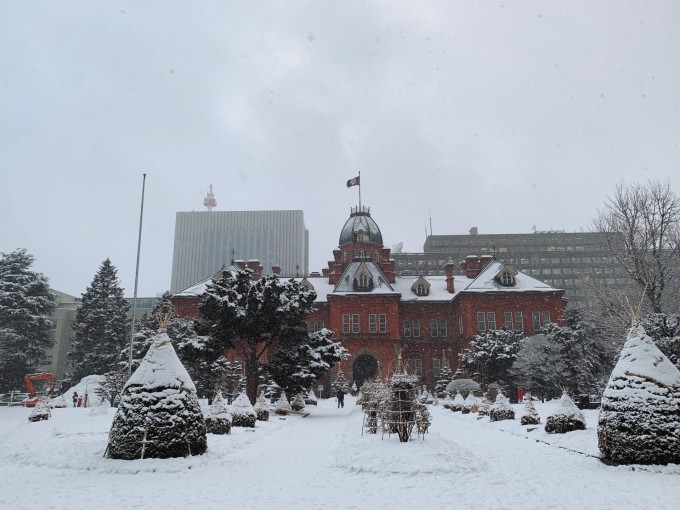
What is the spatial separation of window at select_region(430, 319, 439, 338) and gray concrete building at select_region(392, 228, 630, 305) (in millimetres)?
55702

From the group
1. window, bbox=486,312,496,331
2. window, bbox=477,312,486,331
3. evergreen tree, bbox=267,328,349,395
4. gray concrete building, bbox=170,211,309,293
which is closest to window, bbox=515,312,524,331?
window, bbox=486,312,496,331

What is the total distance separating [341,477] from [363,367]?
40.0 meters

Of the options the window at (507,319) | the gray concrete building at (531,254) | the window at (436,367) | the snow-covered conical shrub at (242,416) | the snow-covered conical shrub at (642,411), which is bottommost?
the snow-covered conical shrub at (242,416)

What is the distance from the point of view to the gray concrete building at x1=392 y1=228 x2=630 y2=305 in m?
113

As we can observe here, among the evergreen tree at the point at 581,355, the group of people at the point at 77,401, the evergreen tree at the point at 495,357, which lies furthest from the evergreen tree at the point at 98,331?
the evergreen tree at the point at 581,355

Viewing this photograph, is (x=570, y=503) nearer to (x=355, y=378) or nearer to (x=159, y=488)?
(x=159, y=488)

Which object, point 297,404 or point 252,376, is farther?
point 297,404

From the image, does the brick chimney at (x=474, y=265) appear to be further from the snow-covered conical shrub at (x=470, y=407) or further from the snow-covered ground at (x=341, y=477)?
the snow-covered ground at (x=341, y=477)

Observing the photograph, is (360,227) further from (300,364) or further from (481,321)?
(300,364)

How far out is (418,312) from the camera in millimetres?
55625

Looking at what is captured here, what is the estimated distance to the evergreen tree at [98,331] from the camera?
5234 cm

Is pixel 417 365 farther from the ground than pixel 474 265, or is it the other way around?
pixel 474 265

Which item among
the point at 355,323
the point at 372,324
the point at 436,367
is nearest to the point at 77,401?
the point at 355,323

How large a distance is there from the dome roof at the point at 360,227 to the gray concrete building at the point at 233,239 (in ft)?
264
